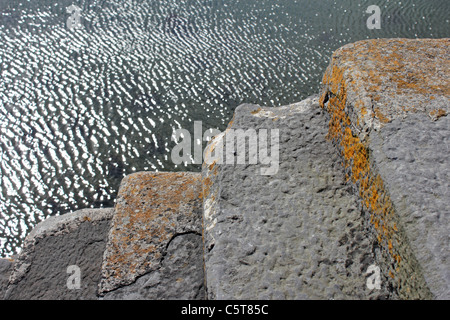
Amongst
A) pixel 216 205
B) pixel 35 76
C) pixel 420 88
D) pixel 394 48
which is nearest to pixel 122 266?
pixel 216 205

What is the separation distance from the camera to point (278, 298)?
1.20 m

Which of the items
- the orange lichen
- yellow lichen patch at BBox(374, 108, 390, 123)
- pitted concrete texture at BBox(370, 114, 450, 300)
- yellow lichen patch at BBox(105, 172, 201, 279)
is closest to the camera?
pitted concrete texture at BBox(370, 114, 450, 300)

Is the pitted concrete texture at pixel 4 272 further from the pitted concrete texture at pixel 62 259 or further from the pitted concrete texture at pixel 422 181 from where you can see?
the pitted concrete texture at pixel 422 181

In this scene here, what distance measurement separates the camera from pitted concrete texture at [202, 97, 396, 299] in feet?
4.09

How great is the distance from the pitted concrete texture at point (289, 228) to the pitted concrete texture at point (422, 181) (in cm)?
22

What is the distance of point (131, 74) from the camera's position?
14.3 ft

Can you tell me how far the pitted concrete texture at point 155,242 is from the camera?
4.91 feet

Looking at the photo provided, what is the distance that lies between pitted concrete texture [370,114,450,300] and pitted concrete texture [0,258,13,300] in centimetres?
180
